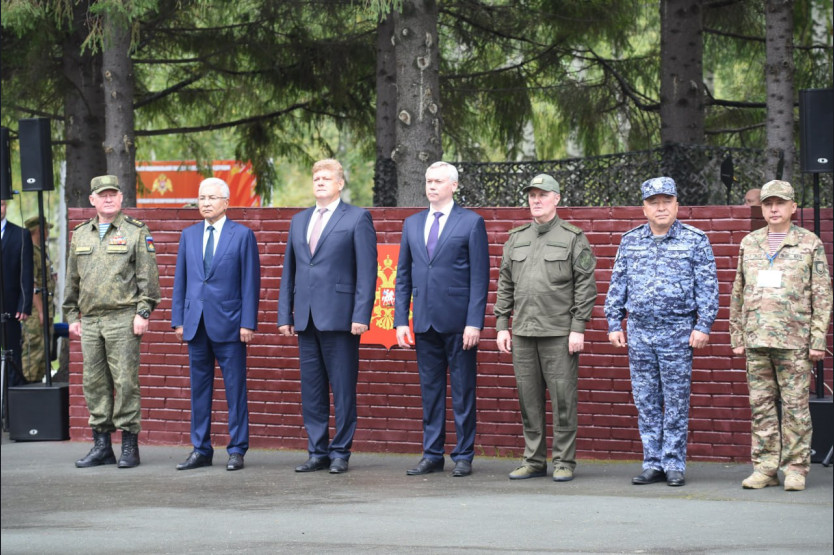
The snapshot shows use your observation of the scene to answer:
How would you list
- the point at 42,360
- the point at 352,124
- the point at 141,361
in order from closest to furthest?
1. the point at 141,361
2. the point at 42,360
3. the point at 352,124

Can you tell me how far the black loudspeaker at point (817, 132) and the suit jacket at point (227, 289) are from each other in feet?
12.8

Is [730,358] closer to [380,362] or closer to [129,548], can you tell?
[380,362]

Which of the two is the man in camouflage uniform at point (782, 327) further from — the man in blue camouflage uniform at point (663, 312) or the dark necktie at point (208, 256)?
the dark necktie at point (208, 256)

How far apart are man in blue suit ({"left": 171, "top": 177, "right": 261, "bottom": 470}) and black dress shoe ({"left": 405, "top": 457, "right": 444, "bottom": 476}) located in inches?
52.1

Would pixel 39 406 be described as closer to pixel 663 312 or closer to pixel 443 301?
pixel 443 301

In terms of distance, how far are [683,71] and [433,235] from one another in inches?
223

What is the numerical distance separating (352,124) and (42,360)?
4.98 metres

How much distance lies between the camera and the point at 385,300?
10.6 metres

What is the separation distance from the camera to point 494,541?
711cm

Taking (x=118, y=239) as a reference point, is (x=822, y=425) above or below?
below

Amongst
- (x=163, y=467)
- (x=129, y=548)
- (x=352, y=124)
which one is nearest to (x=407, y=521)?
(x=129, y=548)

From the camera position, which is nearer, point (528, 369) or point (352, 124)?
point (528, 369)

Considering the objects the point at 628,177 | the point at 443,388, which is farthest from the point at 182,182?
the point at 443,388

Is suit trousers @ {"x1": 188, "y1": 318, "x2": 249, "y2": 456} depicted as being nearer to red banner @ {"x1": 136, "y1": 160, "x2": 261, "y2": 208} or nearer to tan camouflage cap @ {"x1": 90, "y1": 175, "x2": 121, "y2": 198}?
tan camouflage cap @ {"x1": 90, "y1": 175, "x2": 121, "y2": 198}
